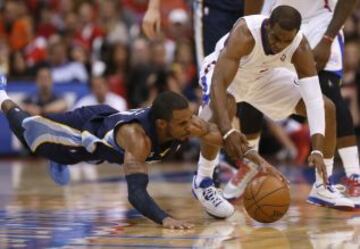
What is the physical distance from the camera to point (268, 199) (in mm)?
5672

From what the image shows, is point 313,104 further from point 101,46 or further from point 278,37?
point 101,46

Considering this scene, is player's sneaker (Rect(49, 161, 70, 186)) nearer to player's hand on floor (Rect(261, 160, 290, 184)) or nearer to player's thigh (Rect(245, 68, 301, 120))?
player's thigh (Rect(245, 68, 301, 120))

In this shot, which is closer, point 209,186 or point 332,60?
point 209,186

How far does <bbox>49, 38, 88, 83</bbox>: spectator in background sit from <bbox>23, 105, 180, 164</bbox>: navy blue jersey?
23.2ft

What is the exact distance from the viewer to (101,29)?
15273 mm

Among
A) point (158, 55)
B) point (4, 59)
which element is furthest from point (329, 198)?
point (4, 59)

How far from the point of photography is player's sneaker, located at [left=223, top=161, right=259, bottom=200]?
7386 mm

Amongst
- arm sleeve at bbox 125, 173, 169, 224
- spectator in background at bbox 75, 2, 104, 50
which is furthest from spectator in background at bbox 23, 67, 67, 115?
arm sleeve at bbox 125, 173, 169, 224

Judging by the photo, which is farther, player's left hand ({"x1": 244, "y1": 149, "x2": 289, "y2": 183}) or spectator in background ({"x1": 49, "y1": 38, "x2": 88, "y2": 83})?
spectator in background ({"x1": 49, "y1": 38, "x2": 88, "y2": 83})

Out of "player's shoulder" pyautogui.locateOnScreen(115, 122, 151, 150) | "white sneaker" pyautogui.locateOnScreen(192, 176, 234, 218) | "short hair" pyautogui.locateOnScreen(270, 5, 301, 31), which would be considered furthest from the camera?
"white sneaker" pyautogui.locateOnScreen(192, 176, 234, 218)

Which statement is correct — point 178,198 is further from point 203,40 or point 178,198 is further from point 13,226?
point 13,226

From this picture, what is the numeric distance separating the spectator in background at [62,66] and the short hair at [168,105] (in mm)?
8127

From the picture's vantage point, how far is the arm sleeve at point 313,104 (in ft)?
20.6

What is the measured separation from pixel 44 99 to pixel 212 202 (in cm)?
690
